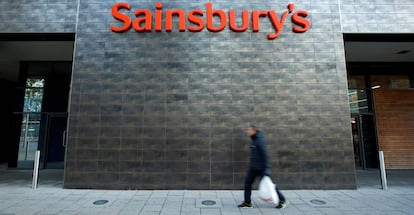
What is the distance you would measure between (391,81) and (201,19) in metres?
8.74

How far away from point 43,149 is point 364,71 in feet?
44.7

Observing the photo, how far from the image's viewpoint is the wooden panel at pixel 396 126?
9.69 meters

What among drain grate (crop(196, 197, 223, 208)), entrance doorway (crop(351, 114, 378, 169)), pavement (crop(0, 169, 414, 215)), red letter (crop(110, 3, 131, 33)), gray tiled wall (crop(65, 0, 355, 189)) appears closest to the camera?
pavement (crop(0, 169, 414, 215))

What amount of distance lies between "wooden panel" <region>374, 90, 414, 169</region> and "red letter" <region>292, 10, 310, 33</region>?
5.66 meters

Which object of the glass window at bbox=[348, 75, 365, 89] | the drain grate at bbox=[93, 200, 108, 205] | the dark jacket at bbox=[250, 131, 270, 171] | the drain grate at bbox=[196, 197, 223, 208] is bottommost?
the drain grate at bbox=[196, 197, 223, 208]

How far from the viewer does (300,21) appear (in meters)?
6.72

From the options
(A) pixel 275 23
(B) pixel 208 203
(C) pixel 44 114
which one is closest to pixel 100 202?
(B) pixel 208 203

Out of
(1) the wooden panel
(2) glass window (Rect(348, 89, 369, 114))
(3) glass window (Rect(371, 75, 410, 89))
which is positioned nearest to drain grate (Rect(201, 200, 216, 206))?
(2) glass window (Rect(348, 89, 369, 114))

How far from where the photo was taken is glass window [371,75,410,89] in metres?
10.0

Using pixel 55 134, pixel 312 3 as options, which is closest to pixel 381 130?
pixel 312 3

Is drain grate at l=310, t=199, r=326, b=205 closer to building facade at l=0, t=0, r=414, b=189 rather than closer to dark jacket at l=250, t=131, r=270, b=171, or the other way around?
building facade at l=0, t=0, r=414, b=189

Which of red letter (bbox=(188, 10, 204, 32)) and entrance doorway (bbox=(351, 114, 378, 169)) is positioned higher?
red letter (bbox=(188, 10, 204, 32))

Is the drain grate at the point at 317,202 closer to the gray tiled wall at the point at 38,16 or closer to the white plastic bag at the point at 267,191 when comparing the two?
the white plastic bag at the point at 267,191

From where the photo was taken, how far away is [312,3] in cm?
690
